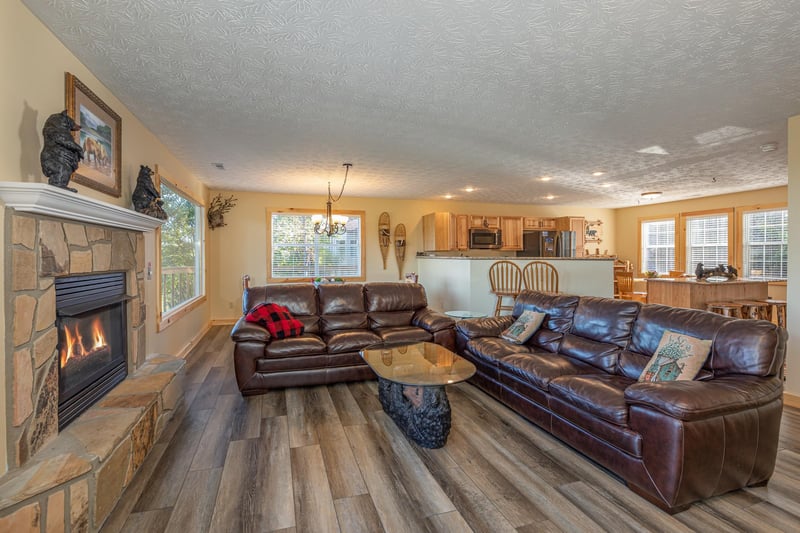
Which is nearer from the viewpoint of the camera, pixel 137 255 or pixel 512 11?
pixel 512 11

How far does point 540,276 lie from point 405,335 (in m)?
2.95

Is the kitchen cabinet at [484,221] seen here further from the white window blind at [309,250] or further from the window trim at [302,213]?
the white window blind at [309,250]

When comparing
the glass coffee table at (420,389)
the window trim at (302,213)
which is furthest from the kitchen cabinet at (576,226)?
the glass coffee table at (420,389)

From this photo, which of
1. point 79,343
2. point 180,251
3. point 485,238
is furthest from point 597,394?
point 485,238

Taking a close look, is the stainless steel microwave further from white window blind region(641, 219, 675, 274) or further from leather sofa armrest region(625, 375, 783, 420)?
leather sofa armrest region(625, 375, 783, 420)

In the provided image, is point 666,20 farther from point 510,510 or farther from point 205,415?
point 205,415

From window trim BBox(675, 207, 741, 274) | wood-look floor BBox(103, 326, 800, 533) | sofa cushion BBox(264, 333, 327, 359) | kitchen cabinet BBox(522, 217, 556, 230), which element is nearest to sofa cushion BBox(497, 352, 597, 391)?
wood-look floor BBox(103, 326, 800, 533)

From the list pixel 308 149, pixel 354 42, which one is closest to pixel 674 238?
pixel 308 149

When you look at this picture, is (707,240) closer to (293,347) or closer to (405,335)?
(405,335)

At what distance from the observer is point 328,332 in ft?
13.6

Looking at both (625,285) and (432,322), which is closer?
(432,322)

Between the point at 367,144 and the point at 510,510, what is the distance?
347cm

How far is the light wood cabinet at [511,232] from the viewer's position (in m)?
8.23

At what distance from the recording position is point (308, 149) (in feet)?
13.8
